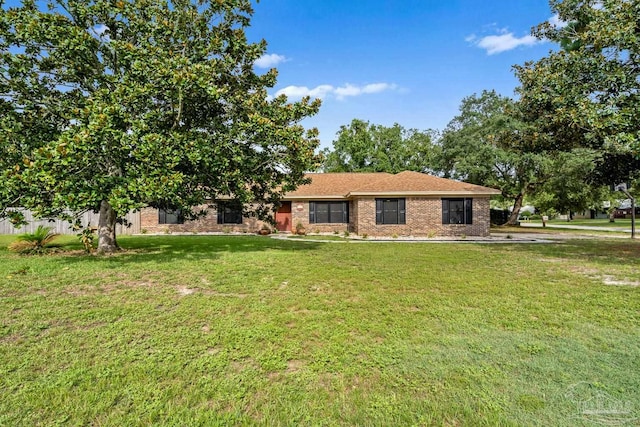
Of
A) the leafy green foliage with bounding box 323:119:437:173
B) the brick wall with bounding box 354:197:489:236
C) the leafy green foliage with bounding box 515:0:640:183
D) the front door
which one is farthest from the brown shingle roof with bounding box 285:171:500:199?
the leafy green foliage with bounding box 323:119:437:173

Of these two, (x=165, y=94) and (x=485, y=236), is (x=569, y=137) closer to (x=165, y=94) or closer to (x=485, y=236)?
(x=485, y=236)

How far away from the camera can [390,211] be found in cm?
1783

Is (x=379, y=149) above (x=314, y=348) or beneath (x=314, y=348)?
above

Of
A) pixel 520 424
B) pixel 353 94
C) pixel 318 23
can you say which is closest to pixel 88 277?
pixel 520 424

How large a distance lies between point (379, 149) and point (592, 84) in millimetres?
24318

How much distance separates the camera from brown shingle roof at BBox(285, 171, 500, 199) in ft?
57.1

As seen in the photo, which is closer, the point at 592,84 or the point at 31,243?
the point at 592,84

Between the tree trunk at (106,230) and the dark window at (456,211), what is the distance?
50.9 ft

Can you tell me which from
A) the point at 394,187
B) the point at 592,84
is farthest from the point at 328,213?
the point at 592,84

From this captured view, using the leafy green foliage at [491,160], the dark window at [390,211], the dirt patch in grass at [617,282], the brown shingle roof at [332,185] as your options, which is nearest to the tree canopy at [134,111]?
the dirt patch in grass at [617,282]

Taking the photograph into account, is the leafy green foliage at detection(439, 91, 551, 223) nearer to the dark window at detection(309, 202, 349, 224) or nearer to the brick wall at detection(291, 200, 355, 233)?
the dark window at detection(309, 202, 349, 224)

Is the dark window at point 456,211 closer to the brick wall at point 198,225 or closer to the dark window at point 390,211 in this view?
the dark window at point 390,211

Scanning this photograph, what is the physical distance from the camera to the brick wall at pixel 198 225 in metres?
20.3

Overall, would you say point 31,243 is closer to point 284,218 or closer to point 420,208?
point 284,218
